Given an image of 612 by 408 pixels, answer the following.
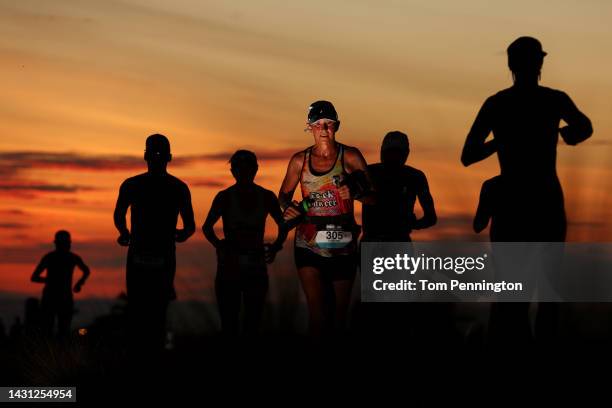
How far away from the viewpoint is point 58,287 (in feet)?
60.8

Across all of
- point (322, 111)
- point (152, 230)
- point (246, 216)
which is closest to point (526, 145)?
point (322, 111)

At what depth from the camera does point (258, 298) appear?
1338cm

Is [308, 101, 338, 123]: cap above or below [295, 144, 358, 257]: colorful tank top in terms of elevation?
above

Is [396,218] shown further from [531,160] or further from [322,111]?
[531,160]

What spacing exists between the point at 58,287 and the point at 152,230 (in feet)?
20.0

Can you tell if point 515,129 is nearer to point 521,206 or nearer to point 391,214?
point 521,206

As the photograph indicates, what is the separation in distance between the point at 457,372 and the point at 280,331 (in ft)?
9.67

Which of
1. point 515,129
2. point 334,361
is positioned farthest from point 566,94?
point 334,361

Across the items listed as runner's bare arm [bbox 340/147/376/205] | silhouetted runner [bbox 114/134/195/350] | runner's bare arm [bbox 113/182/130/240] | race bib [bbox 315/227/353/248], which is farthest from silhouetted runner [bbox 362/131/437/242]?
runner's bare arm [bbox 113/182/130/240]

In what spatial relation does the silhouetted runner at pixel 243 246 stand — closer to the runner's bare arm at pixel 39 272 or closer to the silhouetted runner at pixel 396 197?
the silhouetted runner at pixel 396 197

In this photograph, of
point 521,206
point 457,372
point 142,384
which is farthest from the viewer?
point 142,384

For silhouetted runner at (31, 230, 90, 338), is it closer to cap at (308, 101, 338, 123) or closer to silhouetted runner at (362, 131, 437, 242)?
silhouetted runner at (362, 131, 437, 242)

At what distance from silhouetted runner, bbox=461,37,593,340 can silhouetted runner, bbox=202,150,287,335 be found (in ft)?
11.5

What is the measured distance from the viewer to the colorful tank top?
1134 cm
